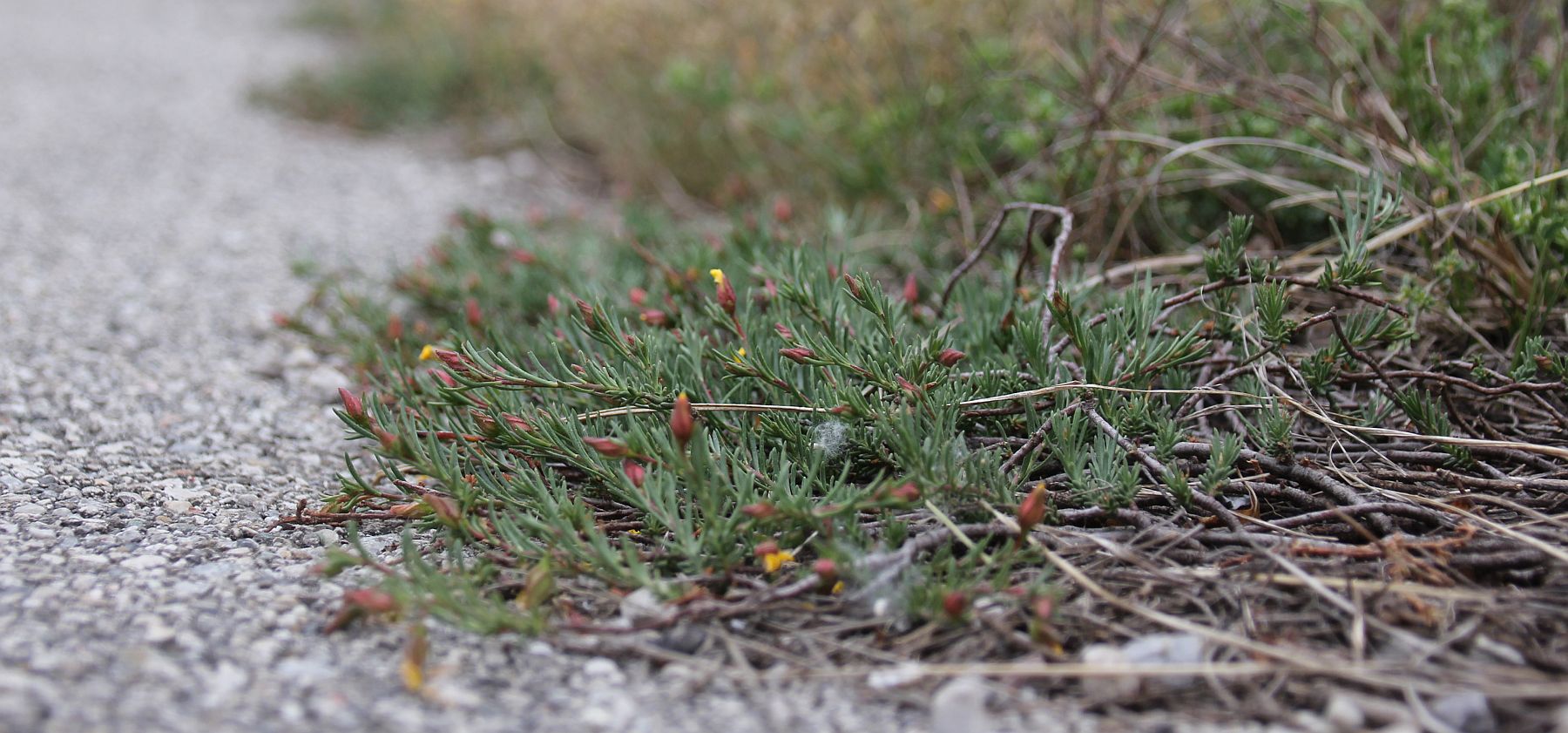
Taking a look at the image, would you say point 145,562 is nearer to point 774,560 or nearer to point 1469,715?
point 774,560

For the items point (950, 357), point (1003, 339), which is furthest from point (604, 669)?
point (1003, 339)

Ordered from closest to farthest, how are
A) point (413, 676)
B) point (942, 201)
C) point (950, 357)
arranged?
point (413, 676), point (950, 357), point (942, 201)

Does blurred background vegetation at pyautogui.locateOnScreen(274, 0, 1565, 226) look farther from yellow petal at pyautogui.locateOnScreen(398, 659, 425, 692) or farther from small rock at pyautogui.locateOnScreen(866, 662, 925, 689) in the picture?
yellow petal at pyautogui.locateOnScreen(398, 659, 425, 692)

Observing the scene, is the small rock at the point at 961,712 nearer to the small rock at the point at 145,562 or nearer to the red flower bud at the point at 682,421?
the red flower bud at the point at 682,421

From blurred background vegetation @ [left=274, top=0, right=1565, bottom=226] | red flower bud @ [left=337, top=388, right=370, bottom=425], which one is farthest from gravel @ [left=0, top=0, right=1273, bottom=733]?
blurred background vegetation @ [left=274, top=0, right=1565, bottom=226]

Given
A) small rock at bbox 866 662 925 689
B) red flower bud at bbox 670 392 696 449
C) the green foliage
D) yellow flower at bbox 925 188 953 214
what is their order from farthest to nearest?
yellow flower at bbox 925 188 953 214 < the green foliage < red flower bud at bbox 670 392 696 449 < small rock at bbox 866 662 925 689

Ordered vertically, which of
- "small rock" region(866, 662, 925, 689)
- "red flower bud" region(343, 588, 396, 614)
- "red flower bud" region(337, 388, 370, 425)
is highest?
"red flower bud" region(337, 388, 370, 425)
